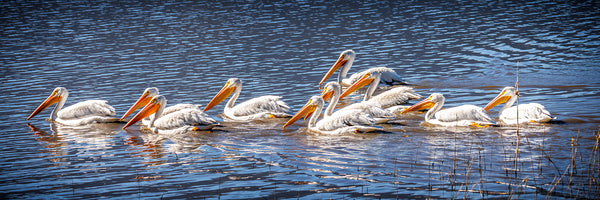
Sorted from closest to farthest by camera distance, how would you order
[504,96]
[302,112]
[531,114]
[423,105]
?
1. [531,114]
2. [504,96]
3. [302,112]
4. [423,105]

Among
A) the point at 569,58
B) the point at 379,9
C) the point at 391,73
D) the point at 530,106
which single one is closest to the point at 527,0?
the point at 379,9

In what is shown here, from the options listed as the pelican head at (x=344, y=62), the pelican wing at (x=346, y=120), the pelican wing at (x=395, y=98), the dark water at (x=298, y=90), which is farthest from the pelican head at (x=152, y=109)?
the pelican head at (x=344, y=62)

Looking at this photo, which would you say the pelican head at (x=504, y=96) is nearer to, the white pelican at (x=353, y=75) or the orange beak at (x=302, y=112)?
the orange beak at (x=302, y=112)

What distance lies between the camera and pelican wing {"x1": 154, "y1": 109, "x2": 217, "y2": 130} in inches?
354

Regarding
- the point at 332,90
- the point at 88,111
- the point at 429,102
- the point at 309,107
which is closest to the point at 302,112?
the point at 309,107

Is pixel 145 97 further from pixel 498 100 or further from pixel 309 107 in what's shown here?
pixel 498 100

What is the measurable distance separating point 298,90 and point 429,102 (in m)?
3.13

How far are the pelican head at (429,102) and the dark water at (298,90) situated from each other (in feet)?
0.63

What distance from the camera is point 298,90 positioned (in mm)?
11938

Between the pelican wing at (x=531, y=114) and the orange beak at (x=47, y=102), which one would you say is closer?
the pelican wing at (x=531, y=114)

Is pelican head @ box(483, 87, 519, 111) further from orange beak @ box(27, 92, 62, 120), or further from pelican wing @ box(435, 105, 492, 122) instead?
orange beak @ box(27, 92, 62, 120)

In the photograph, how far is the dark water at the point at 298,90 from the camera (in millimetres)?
6441

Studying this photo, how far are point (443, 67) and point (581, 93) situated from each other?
3599 millimetres

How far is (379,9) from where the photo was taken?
2400 cm
